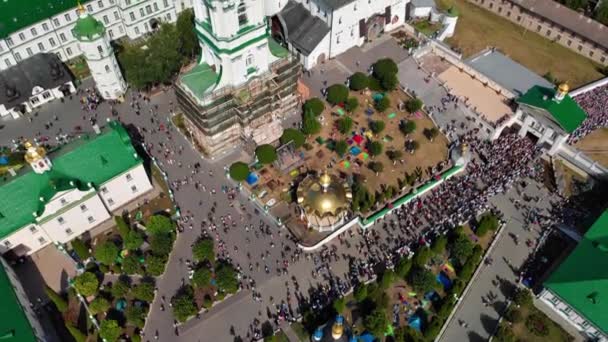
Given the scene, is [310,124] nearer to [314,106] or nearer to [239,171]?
[314,106]

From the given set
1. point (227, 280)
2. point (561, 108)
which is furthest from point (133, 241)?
point (561, 108)

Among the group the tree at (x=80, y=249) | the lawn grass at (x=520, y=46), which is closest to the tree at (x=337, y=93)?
the lawn grass at (x=520, y=46)

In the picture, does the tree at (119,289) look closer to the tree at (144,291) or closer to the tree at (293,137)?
the tree at (144,291)

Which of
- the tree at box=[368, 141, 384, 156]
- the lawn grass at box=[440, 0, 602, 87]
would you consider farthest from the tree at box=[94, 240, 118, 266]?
the lawn grass at box=[440, 0, 602, 87]

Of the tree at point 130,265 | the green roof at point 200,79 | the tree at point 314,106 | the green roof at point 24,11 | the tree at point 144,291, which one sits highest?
the green roof at point 24,11

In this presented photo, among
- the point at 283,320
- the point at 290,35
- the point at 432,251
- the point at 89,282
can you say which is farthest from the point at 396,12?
the point at 89,282

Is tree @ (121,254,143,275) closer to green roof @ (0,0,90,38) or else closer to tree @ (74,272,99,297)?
tree @ (74,272,99,297)

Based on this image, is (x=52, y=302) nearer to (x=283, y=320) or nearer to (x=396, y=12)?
(x=283, y=320)
